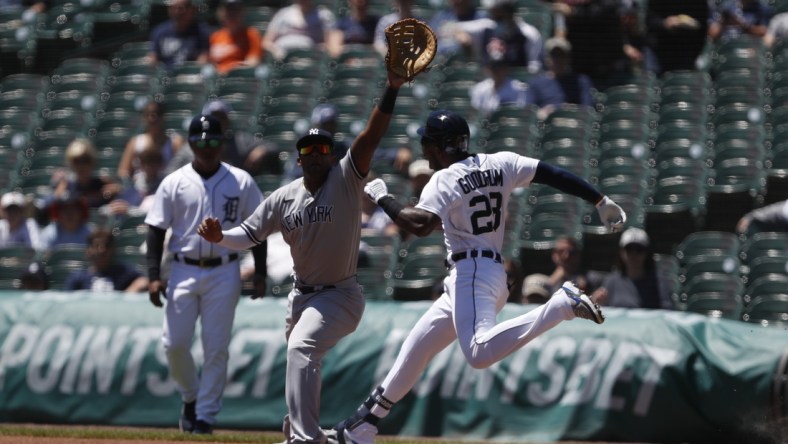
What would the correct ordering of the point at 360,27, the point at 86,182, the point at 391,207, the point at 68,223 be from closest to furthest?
the point at 391,207 → the point at 68,223 → the point at 86,182 → the point at 360,27

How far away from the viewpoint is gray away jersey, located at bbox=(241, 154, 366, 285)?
627 centimetres

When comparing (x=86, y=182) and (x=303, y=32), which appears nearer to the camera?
(x=86, y=182)

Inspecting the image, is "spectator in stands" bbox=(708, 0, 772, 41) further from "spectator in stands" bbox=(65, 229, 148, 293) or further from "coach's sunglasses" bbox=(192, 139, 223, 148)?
"coach's sunglasses" bbox=(192, 139, 223, 148)

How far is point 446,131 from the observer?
248 inches

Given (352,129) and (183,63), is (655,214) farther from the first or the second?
(183,63)

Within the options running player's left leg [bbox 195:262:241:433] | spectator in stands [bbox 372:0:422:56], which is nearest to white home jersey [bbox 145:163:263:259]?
running player's left leg [bbox 195:262:241:433]

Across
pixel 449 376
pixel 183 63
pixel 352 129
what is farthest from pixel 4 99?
pixel 449 376

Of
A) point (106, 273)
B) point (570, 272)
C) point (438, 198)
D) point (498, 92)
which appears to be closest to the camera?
point (438, 198)

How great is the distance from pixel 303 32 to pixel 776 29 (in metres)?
4.63

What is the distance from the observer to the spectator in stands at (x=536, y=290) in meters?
9.34

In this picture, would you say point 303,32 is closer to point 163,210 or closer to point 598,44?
point 598,44

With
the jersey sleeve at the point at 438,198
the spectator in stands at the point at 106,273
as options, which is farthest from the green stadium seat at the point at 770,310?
the spectator in stands at the point at 106,273

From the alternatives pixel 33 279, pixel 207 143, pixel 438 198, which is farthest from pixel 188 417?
pixel 33 279

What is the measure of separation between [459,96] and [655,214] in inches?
102
